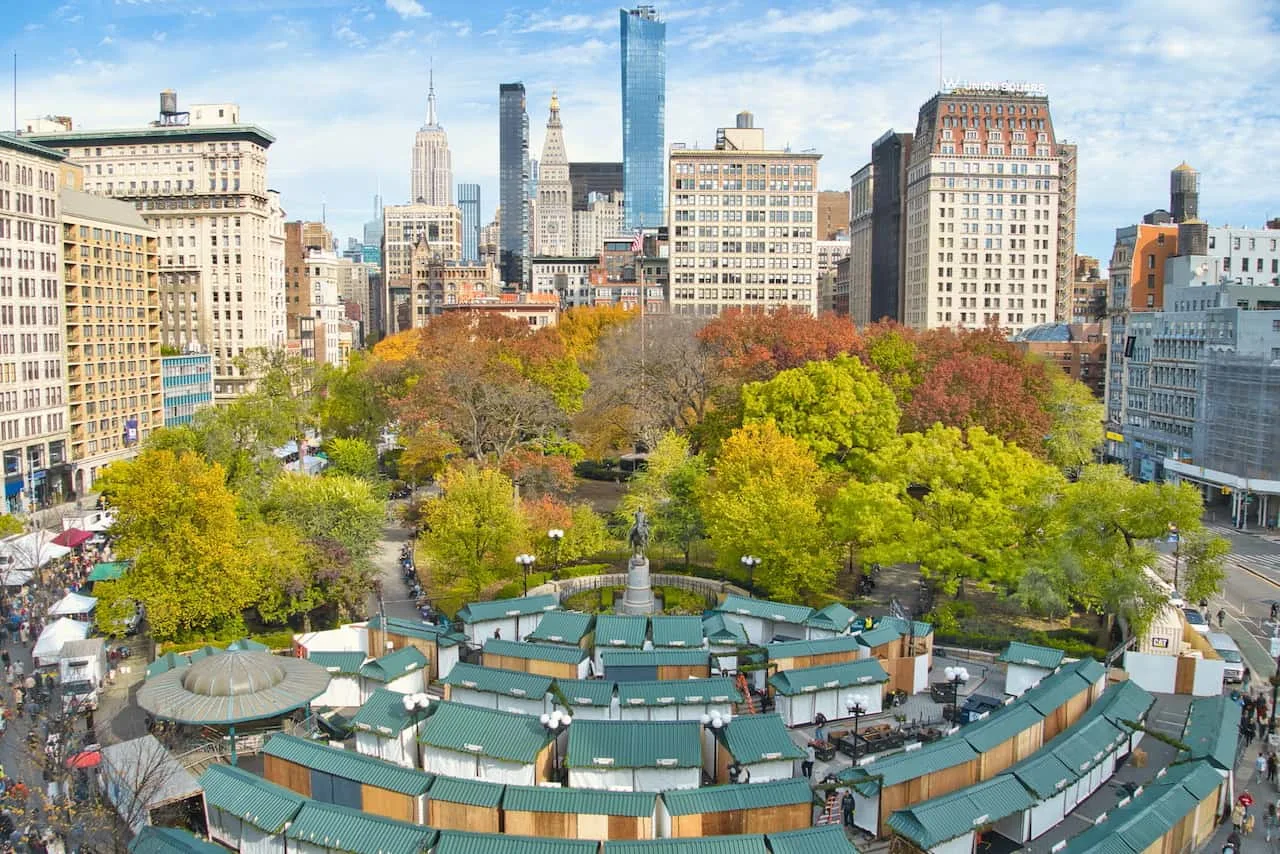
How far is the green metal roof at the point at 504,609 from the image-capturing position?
147 ft

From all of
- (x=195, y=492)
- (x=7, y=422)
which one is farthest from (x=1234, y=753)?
(x=7, y=422)

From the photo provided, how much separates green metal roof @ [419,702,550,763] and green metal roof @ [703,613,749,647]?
11690 millimetres

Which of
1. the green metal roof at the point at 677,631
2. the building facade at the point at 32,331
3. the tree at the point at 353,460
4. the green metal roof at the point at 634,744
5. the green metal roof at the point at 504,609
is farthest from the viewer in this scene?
the tree at the point at 353,460

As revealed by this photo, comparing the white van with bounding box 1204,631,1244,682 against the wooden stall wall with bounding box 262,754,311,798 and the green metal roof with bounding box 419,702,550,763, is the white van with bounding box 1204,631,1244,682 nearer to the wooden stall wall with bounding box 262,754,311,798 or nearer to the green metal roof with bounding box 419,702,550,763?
the green metal roof with bounding box 419,702,550,763

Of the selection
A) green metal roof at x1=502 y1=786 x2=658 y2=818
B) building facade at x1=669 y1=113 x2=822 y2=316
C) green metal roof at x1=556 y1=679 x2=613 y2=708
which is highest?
building facade at x1=669 y1=113 x2=822 y2=316

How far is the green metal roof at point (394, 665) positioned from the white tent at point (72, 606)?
15.9 metres

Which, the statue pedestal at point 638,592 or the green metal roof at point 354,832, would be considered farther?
the statue pedestal at point 638,592

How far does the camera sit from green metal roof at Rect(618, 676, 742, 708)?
35.4 meters

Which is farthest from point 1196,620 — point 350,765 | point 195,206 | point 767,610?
point 195,206

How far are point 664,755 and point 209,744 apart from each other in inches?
598

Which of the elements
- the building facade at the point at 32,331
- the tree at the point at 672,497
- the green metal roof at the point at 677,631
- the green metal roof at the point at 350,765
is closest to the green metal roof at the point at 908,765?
the green metal roof at the point at 677,631

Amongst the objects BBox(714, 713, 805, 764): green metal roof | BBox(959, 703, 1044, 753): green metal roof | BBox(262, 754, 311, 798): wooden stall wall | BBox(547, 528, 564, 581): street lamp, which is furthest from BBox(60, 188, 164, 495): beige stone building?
BBox(959, 703, 1044, 753): green metal roof

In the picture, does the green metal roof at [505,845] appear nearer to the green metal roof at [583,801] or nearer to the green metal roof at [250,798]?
the green metal roof at [583,801]

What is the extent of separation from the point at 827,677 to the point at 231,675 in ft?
67.9
